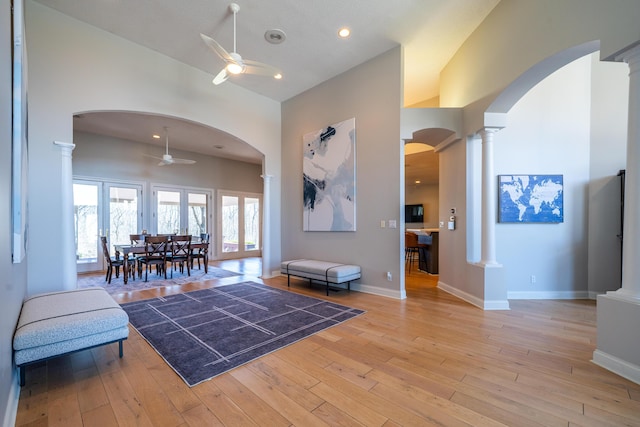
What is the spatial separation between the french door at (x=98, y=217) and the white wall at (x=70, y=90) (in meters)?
4.20

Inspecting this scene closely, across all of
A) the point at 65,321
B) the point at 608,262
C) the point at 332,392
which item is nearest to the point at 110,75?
the point at 65,321

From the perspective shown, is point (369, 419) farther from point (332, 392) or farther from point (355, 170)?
point (355, 170)

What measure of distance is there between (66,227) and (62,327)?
2004 mm

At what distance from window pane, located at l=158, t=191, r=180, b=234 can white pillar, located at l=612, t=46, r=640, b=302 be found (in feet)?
29.7

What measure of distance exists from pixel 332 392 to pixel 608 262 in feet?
16.5

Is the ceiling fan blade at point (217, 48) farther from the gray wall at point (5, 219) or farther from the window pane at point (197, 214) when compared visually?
the window pane at point (197, 214)

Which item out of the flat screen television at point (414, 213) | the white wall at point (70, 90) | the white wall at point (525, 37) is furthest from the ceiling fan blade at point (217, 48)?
the flat screen television at point (414, 213)

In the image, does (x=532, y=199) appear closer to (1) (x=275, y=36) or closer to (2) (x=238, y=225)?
(1) (x=275, y=36)

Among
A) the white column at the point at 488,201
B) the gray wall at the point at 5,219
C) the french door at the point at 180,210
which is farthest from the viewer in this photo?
the french door at the point at 180,210

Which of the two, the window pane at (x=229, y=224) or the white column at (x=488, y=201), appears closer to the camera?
the white column at (x=488, y=201)

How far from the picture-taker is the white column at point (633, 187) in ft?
6.98

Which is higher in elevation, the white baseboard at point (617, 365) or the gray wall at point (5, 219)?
the gray wall at point (5, 219)

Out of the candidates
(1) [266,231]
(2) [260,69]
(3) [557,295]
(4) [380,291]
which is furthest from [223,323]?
(3) [557,295]

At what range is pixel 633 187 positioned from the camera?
84.9 inches
